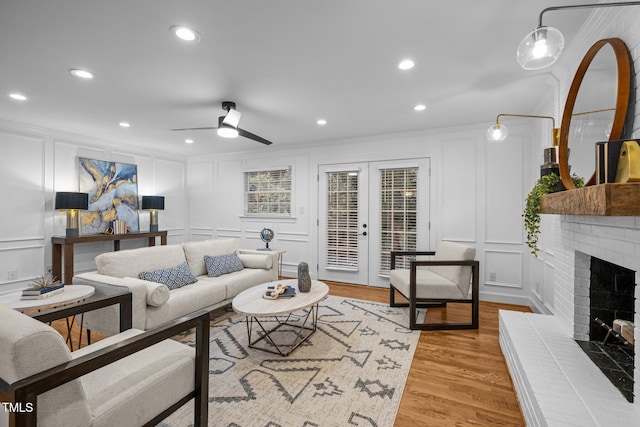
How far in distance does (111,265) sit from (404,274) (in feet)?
10.0

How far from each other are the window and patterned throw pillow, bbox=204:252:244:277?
6.07ft

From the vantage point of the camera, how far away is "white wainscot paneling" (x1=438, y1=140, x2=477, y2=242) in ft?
13.7

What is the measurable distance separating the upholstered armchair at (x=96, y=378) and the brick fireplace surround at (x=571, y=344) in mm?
1735

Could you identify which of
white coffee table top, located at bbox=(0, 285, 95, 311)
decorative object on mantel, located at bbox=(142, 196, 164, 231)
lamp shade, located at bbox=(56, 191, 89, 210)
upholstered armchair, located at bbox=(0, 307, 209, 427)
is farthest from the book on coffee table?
decorative object on mantel, located at bbox=(142, 196, 164, 231)

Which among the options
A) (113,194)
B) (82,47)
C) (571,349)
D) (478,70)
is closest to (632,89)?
(478,70)

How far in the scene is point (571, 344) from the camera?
203cm

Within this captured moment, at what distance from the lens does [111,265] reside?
111 inches

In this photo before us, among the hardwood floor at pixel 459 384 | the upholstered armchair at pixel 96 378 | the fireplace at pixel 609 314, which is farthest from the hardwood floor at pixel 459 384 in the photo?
the upholstered armchair at pixel 96 378

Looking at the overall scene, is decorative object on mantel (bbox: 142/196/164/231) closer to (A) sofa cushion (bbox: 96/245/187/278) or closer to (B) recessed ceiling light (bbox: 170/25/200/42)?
(A) sofa cushion (bbox: 96/245/187/278)

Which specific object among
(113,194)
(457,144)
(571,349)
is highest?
(457,144)

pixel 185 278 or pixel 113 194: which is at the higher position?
pixel 113 194

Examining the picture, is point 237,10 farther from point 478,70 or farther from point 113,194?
point 113,194

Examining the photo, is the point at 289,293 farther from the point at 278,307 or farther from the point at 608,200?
the point at 608,200

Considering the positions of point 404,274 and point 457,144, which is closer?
point 404,274
